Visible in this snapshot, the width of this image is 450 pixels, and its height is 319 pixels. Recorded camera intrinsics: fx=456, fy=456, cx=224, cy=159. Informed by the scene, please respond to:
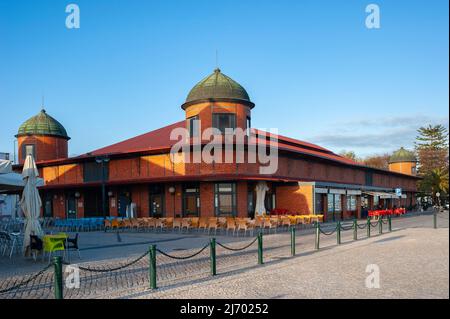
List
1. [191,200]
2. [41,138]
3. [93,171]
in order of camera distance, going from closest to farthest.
Answer: [191,200], [93,171], [41,138]

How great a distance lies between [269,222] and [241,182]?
5.38m

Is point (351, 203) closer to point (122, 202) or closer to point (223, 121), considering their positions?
point (223, 121)

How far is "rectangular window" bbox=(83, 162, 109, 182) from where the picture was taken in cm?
3591

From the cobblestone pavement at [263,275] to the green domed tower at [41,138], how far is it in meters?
34.7

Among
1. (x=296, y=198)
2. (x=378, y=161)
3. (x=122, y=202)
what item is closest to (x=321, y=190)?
(x=296, y=198)

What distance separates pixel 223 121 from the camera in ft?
110

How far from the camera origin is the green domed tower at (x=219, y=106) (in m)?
33.4

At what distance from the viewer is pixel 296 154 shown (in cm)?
3541

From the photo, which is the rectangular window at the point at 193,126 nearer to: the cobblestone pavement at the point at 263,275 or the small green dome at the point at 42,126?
the cobblestone pavement at the point at 263,275

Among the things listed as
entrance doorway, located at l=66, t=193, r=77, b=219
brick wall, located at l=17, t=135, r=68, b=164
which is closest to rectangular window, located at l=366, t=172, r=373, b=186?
entrance doorway, located at l=66, t=193, r=77, b=219

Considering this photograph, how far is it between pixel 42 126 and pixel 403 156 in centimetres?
5482

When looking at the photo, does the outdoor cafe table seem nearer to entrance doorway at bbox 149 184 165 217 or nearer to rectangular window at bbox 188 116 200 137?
entrance doorway at bbox 149 184 165 217
